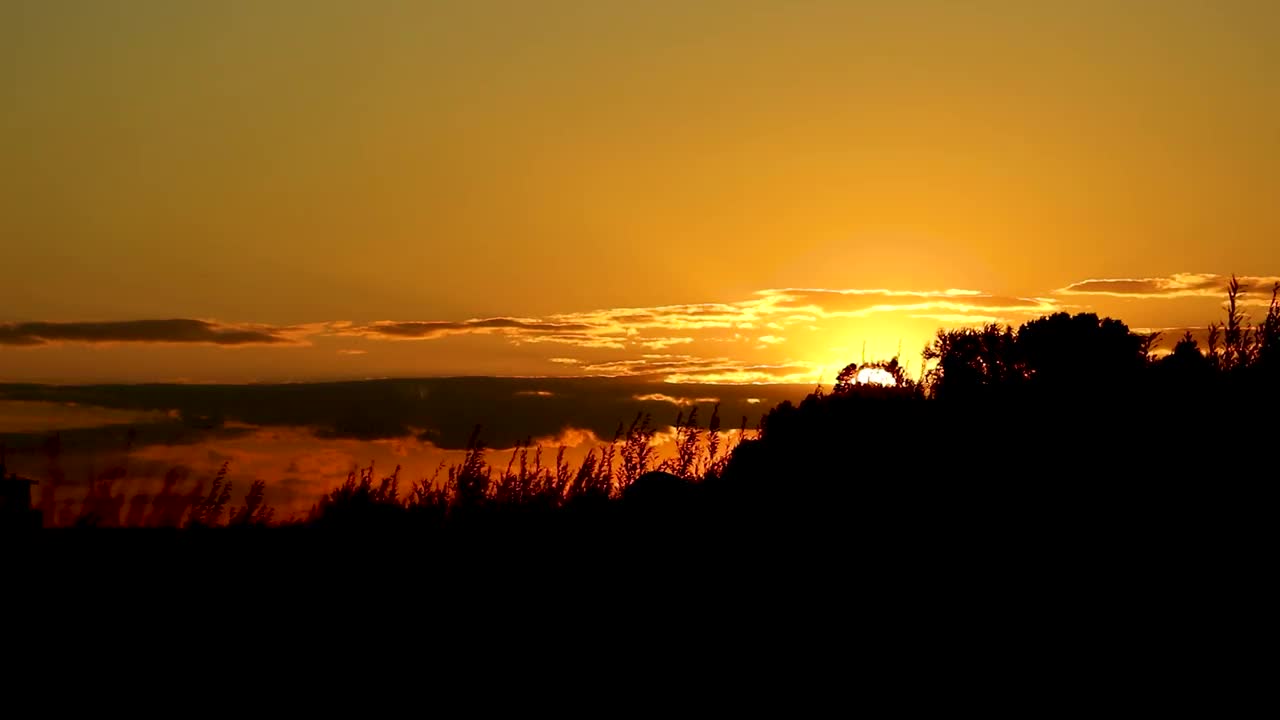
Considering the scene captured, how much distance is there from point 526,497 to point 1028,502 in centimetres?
730

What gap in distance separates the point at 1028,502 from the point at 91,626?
10.0 metres

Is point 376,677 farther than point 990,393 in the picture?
No

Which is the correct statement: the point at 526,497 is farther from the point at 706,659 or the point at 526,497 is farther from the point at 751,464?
the point at 706,659

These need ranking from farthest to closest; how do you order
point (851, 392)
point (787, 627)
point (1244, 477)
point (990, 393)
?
point (851, 392), point (990, 393), point (1244, 477), point (787, 627)

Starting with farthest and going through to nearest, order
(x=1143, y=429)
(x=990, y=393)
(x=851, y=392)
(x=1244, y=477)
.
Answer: (x=851, y=392)
(x=990, y=393)
(x=1143, y=429)
(x=1244, y=477)

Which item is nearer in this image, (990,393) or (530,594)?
(530,594)

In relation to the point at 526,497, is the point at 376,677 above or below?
below

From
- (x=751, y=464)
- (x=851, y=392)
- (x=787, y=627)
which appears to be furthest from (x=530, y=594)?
(x=851, y=392)

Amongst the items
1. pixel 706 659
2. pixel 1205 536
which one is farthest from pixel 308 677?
pixel 1205 536

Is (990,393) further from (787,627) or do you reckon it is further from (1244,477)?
(787,627)

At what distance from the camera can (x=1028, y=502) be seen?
15.1 m

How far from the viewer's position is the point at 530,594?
46.6ft

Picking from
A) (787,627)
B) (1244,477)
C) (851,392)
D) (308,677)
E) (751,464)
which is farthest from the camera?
(851,392)

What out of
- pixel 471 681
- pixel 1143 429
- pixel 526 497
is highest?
pixel 1143 429
